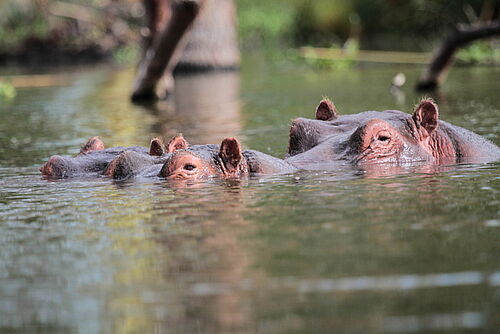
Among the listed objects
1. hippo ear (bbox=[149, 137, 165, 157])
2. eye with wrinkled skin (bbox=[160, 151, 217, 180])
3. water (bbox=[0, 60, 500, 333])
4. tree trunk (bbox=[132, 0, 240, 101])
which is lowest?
water (bbox=[0, 60, 500, 333])

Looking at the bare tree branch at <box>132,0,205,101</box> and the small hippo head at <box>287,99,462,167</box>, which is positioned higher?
the bare tree branch at <box>132,0,205,101</box>

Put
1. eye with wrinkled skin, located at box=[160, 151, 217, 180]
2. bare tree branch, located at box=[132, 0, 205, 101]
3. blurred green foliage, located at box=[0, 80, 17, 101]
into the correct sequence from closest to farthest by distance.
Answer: eye with wrinkled skin, located at box=[160, 151, 217, 180], bare tree branch, located at box=[132, 0, 205, 101], blurred green foliage, located at box=[0, 80, 17, 101]

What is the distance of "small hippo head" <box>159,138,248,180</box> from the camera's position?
6.90m

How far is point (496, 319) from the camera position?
11.6 ft

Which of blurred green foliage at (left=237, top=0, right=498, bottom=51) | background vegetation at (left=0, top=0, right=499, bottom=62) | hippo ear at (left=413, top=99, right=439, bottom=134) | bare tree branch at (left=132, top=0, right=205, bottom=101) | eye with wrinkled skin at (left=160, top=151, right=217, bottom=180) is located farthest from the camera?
background vegetation at (left=0, top=0, right=499, bottom=62)

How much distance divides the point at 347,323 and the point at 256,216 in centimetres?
209

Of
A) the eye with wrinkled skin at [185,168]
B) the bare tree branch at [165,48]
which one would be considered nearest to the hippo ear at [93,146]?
the eye with wrinkled skin at [185,168]

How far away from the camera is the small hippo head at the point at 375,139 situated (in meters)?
7.45

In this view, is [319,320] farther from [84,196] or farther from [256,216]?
[84,196]

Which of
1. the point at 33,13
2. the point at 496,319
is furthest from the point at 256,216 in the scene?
the point at 33,13

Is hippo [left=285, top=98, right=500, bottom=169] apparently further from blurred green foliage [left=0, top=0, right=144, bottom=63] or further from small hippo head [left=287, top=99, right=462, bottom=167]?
blurred green foliage [left=0, top=0, right=144, bottom=63]

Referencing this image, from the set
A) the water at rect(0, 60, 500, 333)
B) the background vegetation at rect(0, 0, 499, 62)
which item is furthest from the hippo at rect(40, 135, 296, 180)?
the background vegetation at rect(0, 0, 499, 62)

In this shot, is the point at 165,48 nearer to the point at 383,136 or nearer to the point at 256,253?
the point at 383,136

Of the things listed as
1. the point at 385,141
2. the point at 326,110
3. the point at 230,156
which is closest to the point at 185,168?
the point at 230,156
